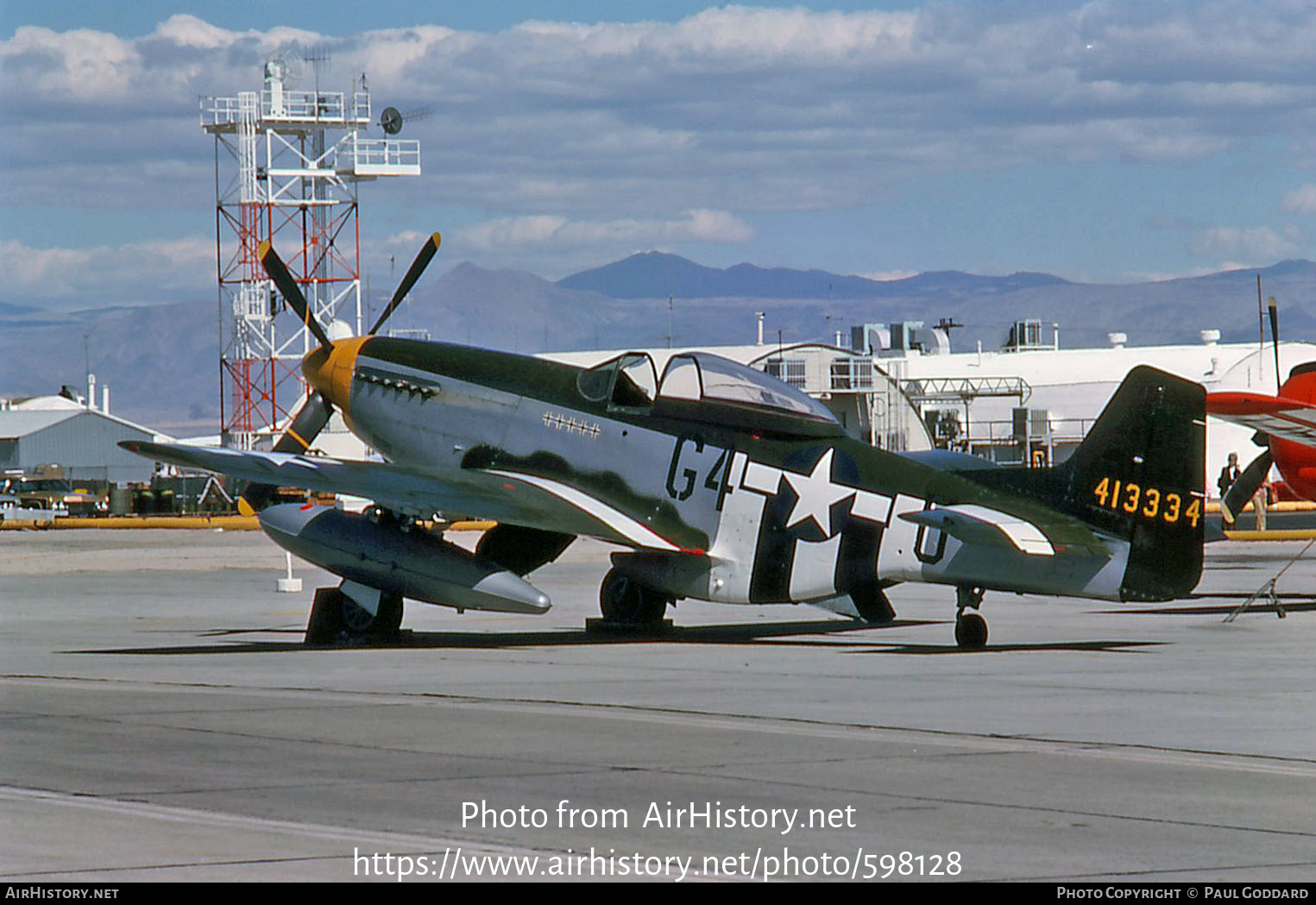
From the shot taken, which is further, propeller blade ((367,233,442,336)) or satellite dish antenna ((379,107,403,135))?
satellite dish antenna ((379,107,403,135))

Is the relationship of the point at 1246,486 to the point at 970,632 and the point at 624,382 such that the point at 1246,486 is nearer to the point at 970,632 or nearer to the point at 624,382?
the point at 970,632

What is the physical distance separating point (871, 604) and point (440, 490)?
4.23 m

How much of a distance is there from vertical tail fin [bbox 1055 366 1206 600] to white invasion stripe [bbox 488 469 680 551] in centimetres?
406

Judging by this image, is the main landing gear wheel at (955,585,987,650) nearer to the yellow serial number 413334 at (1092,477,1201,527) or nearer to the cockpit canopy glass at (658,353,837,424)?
the yellow serial number 413334 at (1092,477,1201,527)

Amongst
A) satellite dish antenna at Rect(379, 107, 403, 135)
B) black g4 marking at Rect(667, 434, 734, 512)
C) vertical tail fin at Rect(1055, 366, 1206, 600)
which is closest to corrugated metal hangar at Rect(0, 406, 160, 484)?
satellite dish antenna at Rect(379, 107, 403, 135)

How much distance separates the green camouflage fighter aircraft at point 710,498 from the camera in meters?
16.2

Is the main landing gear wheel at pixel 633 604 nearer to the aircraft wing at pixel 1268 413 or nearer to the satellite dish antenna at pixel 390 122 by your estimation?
the aircraft wing at pixel 1268 413

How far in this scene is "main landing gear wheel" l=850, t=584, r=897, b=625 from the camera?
55.7ft

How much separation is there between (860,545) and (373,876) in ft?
34.1

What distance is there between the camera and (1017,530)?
52.5 feet

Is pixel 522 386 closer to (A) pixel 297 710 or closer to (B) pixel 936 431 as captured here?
(A) pixel 297 710

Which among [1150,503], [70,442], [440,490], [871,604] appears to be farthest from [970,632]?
[70,442]

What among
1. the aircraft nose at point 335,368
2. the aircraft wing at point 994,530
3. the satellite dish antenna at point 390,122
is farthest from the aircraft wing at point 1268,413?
the satellite dish antenna at point 390,122

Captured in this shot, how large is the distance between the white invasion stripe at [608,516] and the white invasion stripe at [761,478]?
0.98 m
